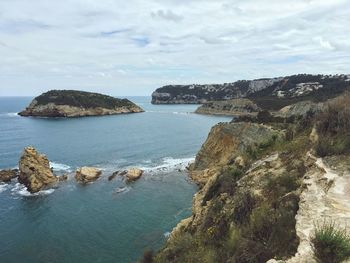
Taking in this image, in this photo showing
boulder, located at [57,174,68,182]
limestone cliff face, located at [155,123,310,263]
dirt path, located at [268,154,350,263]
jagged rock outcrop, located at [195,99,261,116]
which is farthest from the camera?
jagged rock outcrop, located at [195,99,261,116]

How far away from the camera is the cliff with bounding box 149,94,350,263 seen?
391 inches

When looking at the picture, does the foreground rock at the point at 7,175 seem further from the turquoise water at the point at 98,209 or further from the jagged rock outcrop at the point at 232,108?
the jagged rock outcrop at the point at 232,108

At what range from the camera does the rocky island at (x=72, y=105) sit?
492ft

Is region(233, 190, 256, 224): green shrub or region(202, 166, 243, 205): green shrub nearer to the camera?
region(233, 190, 256, 224): green shrub

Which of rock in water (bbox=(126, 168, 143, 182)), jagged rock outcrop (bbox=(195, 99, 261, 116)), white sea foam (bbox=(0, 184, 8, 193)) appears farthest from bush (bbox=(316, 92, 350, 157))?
jagged rock outcrop (bbox=(195, 99, 261, 116))

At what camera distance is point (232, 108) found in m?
148

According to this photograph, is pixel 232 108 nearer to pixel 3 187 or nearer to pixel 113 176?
pixel 113 176

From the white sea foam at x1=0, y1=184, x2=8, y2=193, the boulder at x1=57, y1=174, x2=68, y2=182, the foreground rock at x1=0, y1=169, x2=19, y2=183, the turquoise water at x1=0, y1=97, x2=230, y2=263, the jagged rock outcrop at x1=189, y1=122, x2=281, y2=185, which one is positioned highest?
the jagged rock outcrop at x1=189, y1=122, x2=281, y2=185

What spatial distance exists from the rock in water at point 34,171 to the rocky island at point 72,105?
10135cm

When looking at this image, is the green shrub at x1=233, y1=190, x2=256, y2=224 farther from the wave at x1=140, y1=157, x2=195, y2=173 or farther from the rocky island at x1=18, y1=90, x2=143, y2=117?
the rocky island at x1=18, y1=90, x2=143, y2=117

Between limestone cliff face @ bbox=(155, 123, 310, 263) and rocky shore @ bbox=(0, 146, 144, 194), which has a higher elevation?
limestone cliff face @ bbox=(155, 123, 310, 263)

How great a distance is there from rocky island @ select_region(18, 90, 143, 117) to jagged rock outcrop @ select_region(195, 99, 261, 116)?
114 feet

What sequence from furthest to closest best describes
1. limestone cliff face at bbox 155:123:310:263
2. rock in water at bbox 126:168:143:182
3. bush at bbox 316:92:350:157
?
rock in water at bbox 126:168:143:182 → bush at bbox 316:92:350:157 → limestone cliff face at bbox 155:123:310:263

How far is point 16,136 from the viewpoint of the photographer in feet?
298
